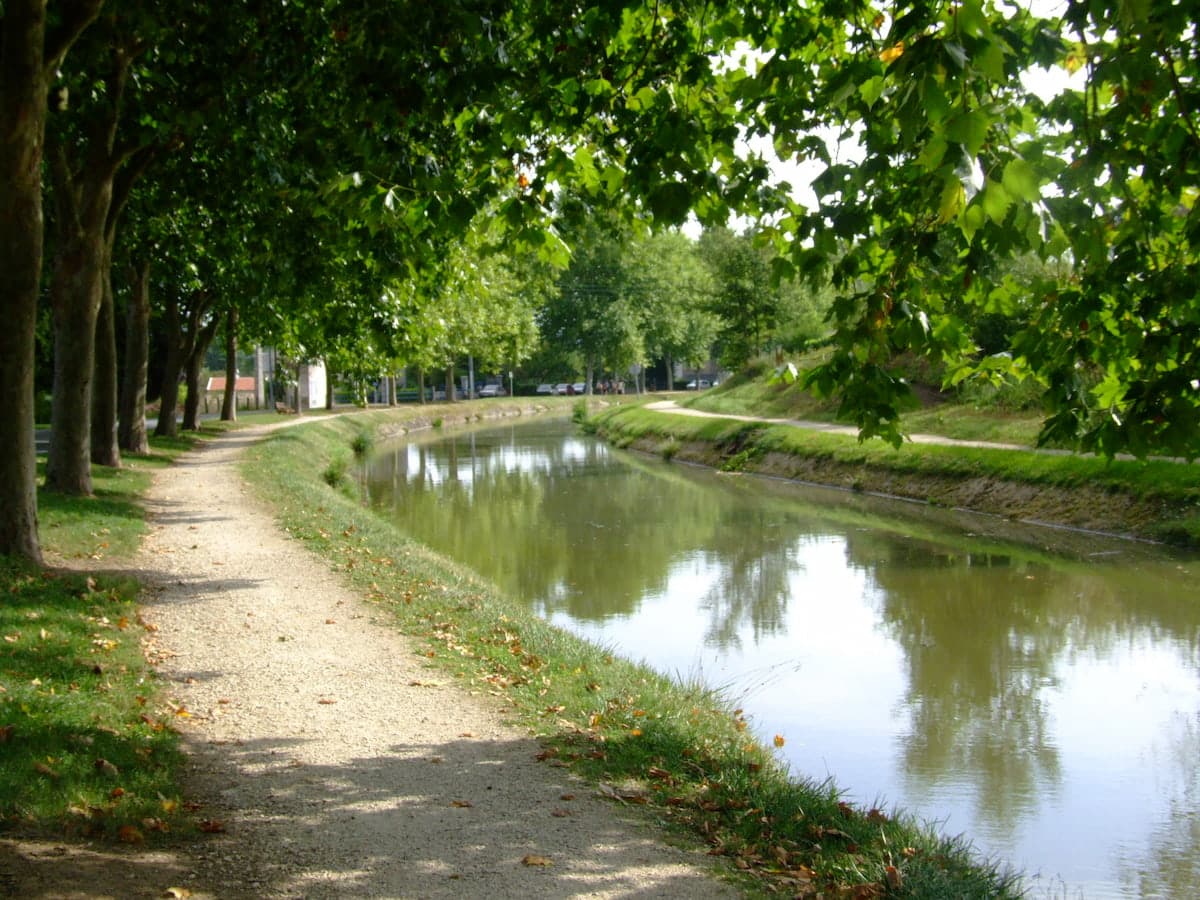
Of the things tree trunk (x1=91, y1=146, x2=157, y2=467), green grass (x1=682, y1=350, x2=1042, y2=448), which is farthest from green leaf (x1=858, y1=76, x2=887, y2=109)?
green grass (x1=682, y1=350, x2=1042, y2=448)

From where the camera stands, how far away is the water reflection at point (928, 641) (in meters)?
8.30

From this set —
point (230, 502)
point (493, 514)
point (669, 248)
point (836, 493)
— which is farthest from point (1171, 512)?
point (669, 248)

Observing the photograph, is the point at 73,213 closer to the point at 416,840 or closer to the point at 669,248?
the point at 416,840

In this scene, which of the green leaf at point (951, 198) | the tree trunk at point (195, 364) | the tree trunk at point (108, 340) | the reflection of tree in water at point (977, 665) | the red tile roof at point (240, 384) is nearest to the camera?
the green leaf at point (951, 198)

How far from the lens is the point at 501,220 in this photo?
727 centimetres

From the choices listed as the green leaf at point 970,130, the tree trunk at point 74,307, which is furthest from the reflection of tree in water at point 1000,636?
the tree trunk at point 74,307

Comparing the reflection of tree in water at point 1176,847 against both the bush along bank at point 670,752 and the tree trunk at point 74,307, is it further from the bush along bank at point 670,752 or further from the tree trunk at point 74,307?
the tree trunk at point 74,307

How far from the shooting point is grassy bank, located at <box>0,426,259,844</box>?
5.50 m

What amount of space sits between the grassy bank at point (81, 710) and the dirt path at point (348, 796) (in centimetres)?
23

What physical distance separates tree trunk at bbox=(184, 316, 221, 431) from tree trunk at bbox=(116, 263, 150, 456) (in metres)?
5.43

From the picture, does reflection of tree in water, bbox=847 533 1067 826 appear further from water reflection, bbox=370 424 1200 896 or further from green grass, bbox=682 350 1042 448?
green grass, bbox=682 350 1042 448

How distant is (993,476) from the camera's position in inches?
961

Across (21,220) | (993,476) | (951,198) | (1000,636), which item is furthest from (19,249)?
(993,476)

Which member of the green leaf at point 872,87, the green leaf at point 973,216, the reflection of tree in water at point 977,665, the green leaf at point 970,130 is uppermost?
the green leaf at point 872,87
